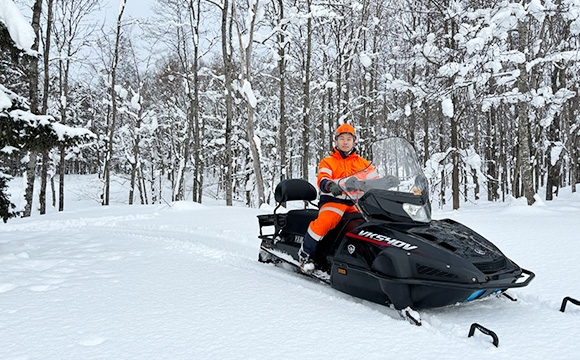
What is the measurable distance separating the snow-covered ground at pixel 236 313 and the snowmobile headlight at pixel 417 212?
76 centimetres

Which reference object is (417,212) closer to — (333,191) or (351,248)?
(351,248)

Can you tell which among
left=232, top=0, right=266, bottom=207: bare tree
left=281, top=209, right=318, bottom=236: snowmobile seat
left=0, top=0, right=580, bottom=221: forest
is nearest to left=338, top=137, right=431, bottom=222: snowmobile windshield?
left=281, top=209, right=318, bottom=236: snowmobile seat

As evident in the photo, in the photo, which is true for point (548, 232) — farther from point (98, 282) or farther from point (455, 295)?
point (98, 282)

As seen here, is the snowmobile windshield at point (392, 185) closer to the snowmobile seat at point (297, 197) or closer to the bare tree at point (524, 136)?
the snowmobile seat at point (297, 197)

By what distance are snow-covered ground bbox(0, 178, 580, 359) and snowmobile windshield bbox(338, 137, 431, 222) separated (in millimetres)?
827

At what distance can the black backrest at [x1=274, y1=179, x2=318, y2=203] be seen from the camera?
4441 millimetres

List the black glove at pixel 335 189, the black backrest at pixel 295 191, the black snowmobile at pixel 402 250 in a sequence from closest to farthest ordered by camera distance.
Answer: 1. the black snowmobile at pixel 402 250
2. the black glove at pixel 335 189
3. the black backrest at pixel 295 191

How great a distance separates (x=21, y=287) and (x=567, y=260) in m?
5.78

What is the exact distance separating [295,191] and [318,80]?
44.3 feet

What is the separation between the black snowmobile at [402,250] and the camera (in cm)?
280

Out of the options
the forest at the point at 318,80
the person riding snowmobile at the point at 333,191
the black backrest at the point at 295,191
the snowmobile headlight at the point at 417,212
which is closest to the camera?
the snowmobile headlight at the point at 417,212

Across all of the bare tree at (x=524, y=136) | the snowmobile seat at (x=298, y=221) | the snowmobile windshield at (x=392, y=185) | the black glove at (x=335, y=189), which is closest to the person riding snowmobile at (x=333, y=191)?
the black glove at (x=335, y=189)

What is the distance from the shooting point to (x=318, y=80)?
56.1ft

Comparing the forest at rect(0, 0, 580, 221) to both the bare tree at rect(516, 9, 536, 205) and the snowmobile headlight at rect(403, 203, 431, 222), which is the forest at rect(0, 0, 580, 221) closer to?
the bare tree at rect(516, 9, 536, 205)
